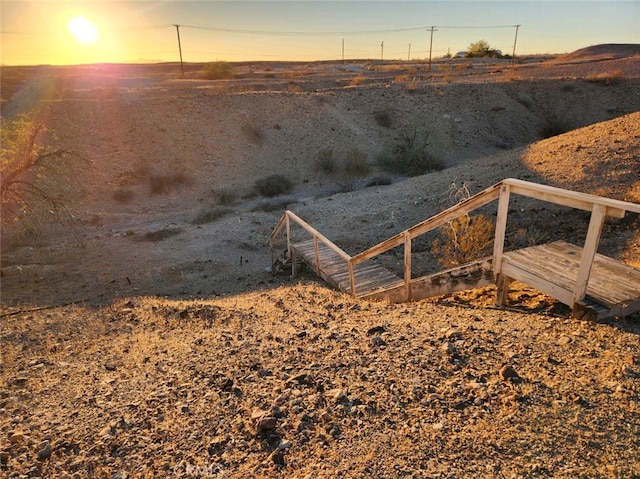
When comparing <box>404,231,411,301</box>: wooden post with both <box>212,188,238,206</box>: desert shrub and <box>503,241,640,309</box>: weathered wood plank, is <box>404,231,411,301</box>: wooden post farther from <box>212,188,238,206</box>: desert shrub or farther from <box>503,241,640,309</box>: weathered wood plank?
<box>212,188,238,206</box>: desert shrub

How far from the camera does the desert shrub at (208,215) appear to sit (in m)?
17.8

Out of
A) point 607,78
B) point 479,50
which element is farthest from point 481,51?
point 607,78

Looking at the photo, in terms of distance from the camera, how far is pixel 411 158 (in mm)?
24328

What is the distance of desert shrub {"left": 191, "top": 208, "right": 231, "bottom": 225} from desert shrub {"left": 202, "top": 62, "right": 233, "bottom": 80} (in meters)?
31.5

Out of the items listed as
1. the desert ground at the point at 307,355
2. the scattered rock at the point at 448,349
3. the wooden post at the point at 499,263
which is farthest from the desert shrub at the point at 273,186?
the scattered rock at the point at 448,349

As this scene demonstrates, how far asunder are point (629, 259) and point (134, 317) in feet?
27.4

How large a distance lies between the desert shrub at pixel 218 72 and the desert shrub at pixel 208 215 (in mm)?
31497

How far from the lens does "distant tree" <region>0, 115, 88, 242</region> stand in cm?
1088

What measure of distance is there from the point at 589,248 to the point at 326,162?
828 inches

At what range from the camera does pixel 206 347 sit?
16.9 ft

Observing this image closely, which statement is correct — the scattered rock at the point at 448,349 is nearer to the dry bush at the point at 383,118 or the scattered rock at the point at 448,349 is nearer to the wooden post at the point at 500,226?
the wooden post at the point at 500,226

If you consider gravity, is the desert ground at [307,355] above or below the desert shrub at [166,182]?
above

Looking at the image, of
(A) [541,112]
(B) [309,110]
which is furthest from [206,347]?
(A) [541,112]

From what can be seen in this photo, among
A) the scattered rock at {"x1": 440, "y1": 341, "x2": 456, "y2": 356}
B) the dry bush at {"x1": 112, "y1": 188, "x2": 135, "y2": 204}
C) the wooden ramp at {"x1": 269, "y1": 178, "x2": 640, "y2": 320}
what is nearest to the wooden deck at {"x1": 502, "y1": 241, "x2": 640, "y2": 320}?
the wooden ramp at {"x1": 269, "y1": 178, "x2": 640, "y2": 320}
